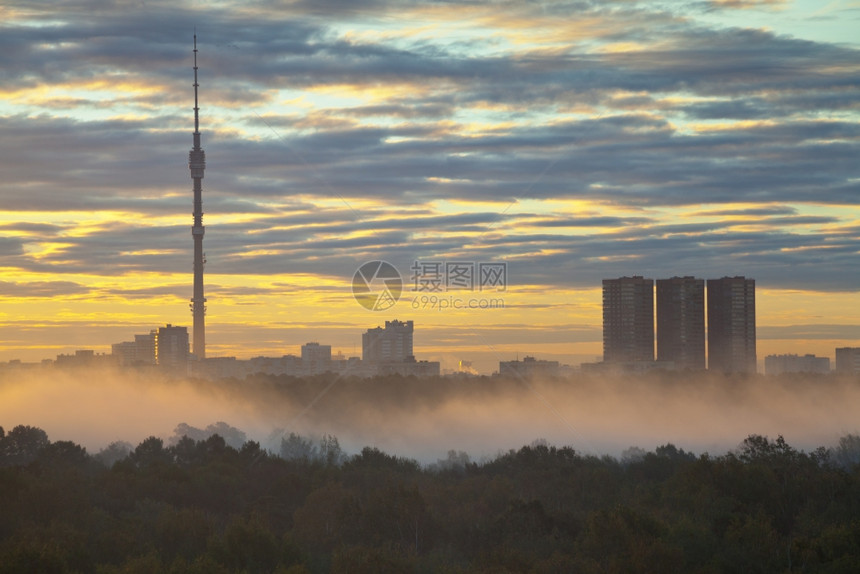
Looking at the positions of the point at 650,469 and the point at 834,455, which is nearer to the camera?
the point at 650,469

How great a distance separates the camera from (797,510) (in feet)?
A: 242

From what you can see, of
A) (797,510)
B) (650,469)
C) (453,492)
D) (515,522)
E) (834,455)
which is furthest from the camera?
(834,455)

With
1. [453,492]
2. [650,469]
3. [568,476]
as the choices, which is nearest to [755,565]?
[453,492]

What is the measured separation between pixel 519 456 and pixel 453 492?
27524 millimetres

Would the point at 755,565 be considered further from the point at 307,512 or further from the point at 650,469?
the point at 650,469

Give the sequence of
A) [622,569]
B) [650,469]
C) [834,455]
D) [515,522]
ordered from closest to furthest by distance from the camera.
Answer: [622,569] → [515,522] → [650,469] → [834,455]

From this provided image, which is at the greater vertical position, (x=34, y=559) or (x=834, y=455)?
(x=34, y=559)

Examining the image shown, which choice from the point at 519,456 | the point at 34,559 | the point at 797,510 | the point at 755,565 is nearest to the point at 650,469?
the point at 519,456

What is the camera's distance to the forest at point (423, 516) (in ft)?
171

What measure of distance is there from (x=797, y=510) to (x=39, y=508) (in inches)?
1960

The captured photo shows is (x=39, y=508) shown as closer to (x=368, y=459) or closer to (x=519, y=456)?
(x=368, y=459)

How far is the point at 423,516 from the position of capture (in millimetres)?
72500

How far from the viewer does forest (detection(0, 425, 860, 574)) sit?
5212 cm

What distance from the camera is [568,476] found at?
101 m
